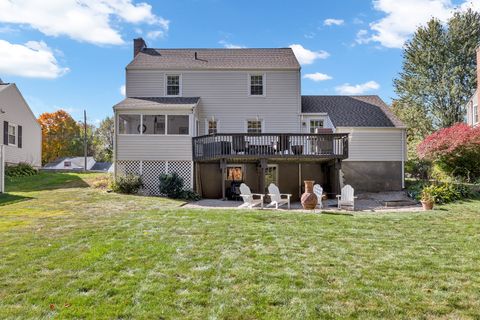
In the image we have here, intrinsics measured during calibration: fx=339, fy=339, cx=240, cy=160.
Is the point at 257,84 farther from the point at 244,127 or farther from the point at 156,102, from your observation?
the point at 156,102

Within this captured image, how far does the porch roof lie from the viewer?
53.4ft

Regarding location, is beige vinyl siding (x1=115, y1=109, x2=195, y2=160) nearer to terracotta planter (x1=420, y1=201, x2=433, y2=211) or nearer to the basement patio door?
the basement patio door

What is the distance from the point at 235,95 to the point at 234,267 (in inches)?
575

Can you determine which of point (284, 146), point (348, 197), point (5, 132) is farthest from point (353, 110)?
point (5, 132)

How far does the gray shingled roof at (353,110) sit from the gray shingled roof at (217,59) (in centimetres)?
255

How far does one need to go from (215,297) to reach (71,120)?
2287 inches

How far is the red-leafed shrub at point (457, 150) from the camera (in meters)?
16.2

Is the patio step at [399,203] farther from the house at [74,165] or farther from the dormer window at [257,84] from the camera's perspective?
the house at [74,165]

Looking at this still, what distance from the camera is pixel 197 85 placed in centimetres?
1906

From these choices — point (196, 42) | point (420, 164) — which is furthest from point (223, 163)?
point (420, 164)

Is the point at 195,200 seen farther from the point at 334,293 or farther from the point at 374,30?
the point at 374,30

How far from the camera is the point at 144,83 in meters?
19.1

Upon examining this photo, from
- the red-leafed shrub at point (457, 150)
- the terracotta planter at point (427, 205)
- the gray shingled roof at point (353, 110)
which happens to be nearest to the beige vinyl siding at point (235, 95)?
the gray shingled roof at point (353, 110)

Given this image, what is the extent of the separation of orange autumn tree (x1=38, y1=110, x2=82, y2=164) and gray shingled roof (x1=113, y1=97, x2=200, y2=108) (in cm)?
4176
